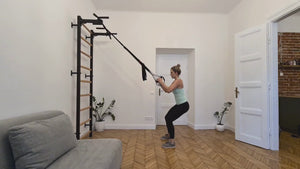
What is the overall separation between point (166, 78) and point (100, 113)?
6.39ft

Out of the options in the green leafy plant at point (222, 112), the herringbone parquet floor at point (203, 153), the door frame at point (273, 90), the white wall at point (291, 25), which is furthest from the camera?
the white wall at point (291, 25)

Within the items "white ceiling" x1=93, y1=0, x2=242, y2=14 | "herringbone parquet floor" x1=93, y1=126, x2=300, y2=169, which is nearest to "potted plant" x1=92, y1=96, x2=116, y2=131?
"herringbone parquet floor" x1=93, y1=126, x2=300, y2=169

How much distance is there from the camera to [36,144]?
1.12 metres

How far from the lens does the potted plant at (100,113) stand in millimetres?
3562

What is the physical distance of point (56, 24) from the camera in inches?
81.4

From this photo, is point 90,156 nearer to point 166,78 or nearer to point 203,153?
point 203,153

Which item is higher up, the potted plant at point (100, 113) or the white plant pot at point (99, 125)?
the potted plant at point (100, 113)

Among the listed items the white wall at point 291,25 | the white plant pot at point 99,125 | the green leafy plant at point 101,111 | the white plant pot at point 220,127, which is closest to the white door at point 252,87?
the white plant pot at point 220,127

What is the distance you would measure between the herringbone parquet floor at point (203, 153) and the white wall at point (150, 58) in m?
0.76

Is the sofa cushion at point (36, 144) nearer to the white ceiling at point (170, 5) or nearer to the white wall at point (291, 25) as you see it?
the white ceiling at point (170, 5)

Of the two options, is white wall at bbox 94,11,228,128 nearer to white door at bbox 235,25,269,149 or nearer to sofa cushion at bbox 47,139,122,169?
white door at bbox 235,25,269,149

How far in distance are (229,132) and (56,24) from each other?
156 inches

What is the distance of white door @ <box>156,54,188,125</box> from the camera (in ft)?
14.2

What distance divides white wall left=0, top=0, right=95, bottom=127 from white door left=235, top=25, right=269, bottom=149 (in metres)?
3.04
